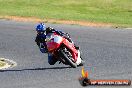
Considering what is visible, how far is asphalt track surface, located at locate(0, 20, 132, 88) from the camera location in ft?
63.8

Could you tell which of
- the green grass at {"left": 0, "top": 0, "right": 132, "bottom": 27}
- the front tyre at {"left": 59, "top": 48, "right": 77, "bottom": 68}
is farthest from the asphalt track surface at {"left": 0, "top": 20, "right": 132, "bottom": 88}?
the green grass at {"left": 0, "top": 0, "right": 132, "bottom": 27}

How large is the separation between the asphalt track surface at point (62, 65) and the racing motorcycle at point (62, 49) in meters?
0.37

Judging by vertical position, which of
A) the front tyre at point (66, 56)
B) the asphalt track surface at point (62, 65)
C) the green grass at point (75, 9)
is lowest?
the green grass at point (75, 9)

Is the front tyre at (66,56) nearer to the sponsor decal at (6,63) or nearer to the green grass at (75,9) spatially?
the sponsor decal at (6,63)

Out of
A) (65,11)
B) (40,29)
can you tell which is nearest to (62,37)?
(40,29)

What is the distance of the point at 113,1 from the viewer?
171 ft

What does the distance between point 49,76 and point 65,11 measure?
24.6m

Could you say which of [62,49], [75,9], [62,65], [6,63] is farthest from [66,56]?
[75,9]

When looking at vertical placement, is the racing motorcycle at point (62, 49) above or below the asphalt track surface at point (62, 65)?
above

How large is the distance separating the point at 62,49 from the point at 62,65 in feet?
3.92

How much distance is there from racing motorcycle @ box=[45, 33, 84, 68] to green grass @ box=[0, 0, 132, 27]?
1590 cm

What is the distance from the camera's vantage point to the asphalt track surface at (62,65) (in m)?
19.5

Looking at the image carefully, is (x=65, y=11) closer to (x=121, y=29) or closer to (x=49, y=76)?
(x=121, y=29)

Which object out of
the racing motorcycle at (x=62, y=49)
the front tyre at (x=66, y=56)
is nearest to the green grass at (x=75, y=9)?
the racing motorcycle at (x=62, y=49)
